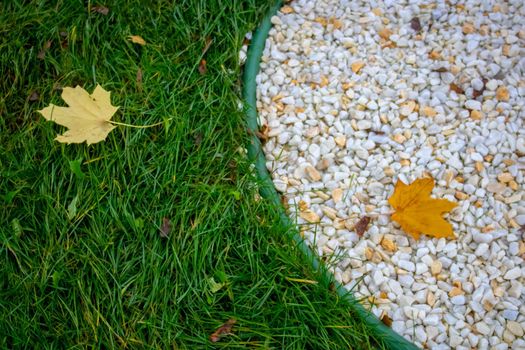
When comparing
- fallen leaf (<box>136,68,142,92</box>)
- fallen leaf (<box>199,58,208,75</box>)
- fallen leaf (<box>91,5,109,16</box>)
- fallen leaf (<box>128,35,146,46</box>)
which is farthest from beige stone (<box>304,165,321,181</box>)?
fallen leaf (<box>91,5,109,16</box>)

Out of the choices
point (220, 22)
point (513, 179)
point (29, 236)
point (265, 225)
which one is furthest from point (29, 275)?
point (513, 179)

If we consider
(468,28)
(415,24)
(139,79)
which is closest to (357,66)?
(415,24)

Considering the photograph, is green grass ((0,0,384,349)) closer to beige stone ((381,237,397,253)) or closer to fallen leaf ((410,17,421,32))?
beige stone ((381,237,397,253))

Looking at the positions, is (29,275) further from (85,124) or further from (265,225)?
(265,225)

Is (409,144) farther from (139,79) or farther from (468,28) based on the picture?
(139,79)

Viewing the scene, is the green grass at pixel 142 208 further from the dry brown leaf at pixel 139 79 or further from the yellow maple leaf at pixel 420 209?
the yellow maple leaf at pixel 420 209

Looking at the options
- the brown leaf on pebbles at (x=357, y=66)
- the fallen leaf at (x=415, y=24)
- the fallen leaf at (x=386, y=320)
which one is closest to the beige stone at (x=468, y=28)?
the fallen leaf at (x=415, y=24)
